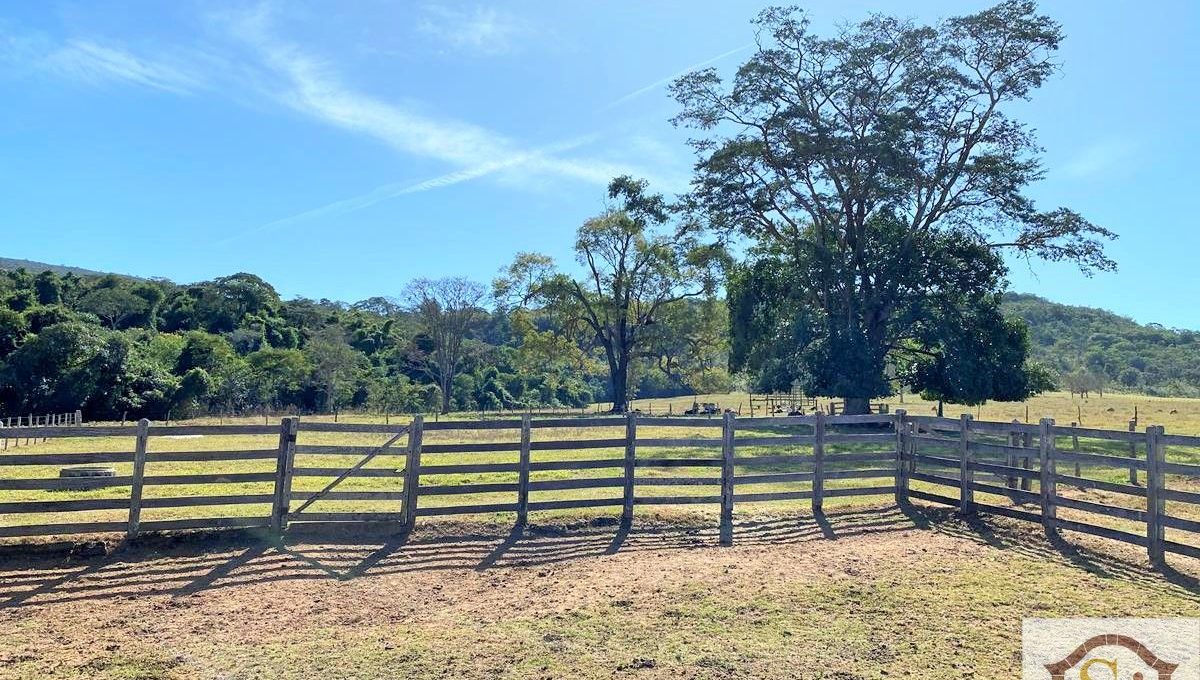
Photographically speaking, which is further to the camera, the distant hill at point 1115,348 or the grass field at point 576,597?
the distant hill at point 1115,348

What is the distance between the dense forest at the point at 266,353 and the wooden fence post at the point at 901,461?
33013 mm

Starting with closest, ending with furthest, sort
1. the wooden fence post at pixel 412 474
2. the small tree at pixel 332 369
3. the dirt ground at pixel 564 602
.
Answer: the dirt ground at pixel 564 602
the wooden fence post at pixel 412 474
the small tree at pixel 332 369

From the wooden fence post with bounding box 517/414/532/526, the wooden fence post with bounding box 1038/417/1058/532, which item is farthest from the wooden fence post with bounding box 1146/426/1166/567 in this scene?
the wooden fence post with bounding box 517/414/532/526

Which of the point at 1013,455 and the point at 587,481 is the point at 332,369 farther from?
the point at 1013,455

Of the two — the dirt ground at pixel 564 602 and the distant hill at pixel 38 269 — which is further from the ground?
the distant hill at pixel 38 269

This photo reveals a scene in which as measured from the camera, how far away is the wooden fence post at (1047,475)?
891cm

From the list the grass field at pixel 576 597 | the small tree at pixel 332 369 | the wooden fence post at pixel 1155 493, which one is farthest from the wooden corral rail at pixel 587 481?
the small tree at pixel 332 369

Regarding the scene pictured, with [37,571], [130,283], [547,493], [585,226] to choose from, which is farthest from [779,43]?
[130,283]

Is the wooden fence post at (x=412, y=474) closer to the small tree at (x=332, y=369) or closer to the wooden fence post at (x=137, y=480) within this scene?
the wooden fence post at (x=137, y=480)

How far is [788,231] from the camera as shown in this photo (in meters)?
34.2

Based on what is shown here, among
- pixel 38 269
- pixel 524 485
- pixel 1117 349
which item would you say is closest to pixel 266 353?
pixel 524 485

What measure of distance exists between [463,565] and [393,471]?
1.67 meters

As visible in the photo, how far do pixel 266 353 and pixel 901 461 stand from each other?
5249 cm
